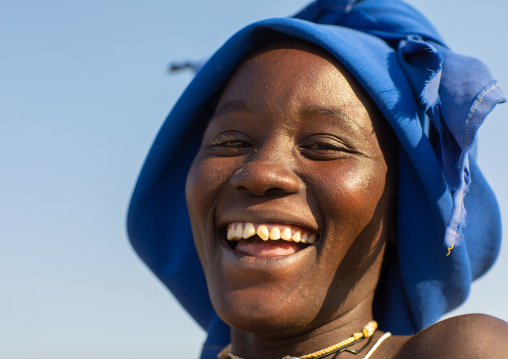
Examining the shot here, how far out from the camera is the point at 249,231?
2.77 meters

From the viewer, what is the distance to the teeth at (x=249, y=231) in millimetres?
2768

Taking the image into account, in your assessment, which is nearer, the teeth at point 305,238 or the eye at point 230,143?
the teeth at point 305,238

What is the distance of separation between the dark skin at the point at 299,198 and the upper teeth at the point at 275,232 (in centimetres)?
3

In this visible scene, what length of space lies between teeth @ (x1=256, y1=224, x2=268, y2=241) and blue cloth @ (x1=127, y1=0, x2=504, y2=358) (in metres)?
0.63

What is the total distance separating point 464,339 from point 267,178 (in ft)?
2.98

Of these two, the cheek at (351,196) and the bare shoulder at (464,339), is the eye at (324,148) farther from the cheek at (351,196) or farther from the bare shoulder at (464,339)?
the bare shoulder at (464,339)

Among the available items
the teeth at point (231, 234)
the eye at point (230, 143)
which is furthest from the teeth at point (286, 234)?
the eye at point (230, 143)

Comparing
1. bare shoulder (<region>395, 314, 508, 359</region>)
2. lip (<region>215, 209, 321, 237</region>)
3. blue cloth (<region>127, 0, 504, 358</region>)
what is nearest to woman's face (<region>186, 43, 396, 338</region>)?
lip (<region>215, 209, 321, 237</region>)

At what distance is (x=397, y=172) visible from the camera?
119 inches

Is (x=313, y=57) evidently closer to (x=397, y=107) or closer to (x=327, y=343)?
(x=397, y=107)

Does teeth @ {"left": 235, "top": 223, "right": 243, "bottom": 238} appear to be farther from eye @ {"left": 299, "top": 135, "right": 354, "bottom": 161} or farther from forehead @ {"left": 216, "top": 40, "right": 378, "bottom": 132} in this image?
forehead @ {"left": 216, "top": 40, "right": 378, "bottom": 132}

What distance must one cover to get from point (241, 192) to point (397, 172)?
70 centimetres

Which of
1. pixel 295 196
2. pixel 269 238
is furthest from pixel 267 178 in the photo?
pixel 269 238

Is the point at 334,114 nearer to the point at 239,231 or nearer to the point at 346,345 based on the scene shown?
the point at 239,231
